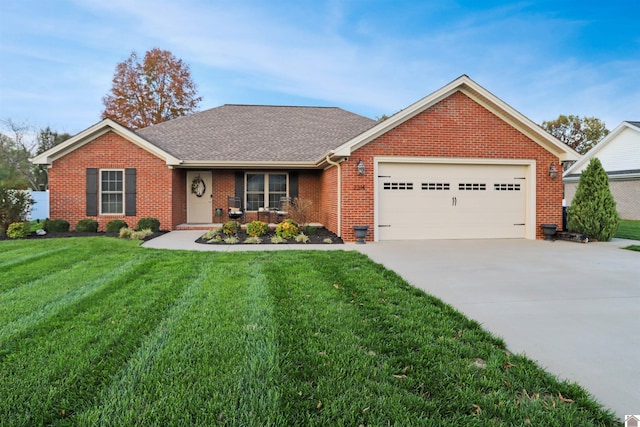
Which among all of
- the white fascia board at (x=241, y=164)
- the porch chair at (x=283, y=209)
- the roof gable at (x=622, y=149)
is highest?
the roof gable at (x=622, y=149)

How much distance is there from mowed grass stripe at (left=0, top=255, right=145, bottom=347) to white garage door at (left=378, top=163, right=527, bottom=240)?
7.08m

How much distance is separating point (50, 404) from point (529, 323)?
4362 millimetres

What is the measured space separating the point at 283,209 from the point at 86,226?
6.82m

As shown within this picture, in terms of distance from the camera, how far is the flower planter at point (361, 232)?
9.62 m

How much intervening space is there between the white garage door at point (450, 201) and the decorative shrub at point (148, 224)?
769 centimetres

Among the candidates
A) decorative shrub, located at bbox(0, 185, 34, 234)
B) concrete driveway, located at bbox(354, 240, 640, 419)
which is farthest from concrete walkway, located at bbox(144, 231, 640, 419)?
decorative shrub, located at bbox(0, 185, 34, 234)

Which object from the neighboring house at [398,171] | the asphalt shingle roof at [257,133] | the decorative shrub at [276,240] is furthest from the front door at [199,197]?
the decorative shrub at [276,240]

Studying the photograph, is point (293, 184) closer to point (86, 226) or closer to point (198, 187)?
point (198, 187)

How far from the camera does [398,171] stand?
10.3 meters

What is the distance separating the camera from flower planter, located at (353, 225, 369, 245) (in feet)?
31.6

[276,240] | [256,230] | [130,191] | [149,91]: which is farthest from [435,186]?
[149,91]

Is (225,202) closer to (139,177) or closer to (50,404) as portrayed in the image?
(139,177)

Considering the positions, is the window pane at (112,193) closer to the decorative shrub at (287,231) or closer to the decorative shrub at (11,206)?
the decorative shrub at (11,206)

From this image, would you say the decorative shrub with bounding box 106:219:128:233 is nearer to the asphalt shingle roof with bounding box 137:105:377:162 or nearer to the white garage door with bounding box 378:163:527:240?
the asphalt shingle roof with bounding box 137:105:377:162
